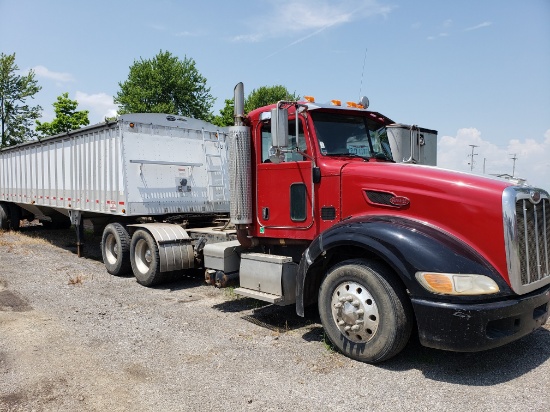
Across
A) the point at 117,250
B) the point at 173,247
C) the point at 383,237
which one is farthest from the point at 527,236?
the point at 117,250

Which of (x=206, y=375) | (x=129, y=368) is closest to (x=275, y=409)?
(x=206, y=375)

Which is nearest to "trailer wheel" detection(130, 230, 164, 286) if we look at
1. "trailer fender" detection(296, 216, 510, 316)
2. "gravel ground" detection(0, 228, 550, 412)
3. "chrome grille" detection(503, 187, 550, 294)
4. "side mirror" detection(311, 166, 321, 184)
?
"gravel ground" detection(0, 228, 550, 412)

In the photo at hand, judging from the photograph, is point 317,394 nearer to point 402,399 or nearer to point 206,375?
point 402,399

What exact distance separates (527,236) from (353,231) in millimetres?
1529

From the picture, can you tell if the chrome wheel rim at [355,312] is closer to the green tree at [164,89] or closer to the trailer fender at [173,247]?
the trailer fender at [173,247]

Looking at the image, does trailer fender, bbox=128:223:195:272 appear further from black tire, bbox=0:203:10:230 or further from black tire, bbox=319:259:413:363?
black tire, bbox=0:203:10:230

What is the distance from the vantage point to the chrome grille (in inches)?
147

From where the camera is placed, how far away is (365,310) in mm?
4203

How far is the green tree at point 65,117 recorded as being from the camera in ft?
104

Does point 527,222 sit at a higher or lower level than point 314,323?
higher

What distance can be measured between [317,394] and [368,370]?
687mm

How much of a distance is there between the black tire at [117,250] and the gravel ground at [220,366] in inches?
73.8

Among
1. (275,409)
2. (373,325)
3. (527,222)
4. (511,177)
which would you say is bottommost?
(275,409)

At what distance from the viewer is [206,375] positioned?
4.07 metres
